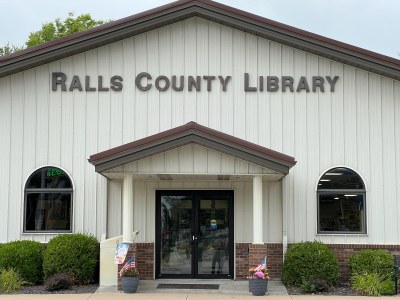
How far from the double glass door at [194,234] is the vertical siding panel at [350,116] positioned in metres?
3.46

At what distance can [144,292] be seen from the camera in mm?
15555

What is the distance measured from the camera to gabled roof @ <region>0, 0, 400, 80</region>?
1738cm

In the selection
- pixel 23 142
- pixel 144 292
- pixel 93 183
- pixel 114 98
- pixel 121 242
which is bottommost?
pixel 144 292

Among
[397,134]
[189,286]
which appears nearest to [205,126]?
[189,286]

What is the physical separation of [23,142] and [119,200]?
10.2ft

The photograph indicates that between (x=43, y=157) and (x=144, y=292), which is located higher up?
(x=43, y=157)

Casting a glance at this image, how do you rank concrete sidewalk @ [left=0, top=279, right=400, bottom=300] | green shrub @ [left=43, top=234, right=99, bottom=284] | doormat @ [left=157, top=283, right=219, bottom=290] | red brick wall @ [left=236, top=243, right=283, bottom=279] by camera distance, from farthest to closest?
red brick wall @ [left=236, top=243, right=283, bottom=279] < doormat @ [left=157, top=283, right=219, bottom=290] < green shrub @ [left=43, top=234, right=99, bottom=284] < concrete sidewalk @ [left=0, top=279, right=400, bottom=300]

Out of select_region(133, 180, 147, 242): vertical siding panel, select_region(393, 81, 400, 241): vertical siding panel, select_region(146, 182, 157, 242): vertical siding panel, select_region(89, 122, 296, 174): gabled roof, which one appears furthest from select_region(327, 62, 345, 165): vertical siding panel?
select_region(133, 180, 147, 242): vertical siding panel

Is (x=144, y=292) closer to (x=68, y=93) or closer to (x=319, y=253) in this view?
(x=319, y=253)

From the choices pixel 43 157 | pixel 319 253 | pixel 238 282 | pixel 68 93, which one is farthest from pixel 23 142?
pixel 319 253

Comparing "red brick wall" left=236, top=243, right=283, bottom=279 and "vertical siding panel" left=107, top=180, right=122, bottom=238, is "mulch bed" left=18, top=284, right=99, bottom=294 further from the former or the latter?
"red brick wall" left=236, top=243, right=283, bottom=279

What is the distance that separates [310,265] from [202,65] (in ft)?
20.6

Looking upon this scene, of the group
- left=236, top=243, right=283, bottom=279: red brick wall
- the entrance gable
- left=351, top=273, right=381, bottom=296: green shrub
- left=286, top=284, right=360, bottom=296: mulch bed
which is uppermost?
the entrance gable

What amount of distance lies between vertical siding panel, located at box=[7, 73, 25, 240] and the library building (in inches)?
1.2
